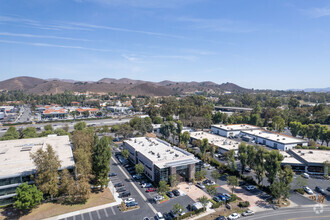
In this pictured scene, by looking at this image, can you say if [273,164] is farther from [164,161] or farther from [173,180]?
[164,161]

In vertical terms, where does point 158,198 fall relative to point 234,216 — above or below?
above

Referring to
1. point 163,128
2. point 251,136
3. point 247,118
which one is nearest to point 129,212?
point 163,128

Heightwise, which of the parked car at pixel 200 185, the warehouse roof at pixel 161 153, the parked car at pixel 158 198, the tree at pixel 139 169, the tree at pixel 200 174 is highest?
the warehouse roof at pixel 161 153

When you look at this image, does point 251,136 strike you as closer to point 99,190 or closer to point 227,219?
point 227,219

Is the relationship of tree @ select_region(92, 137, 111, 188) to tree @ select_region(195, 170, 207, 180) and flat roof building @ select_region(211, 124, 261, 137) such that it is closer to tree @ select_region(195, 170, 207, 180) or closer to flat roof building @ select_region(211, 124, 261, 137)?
tree @ select_region(195, 170, 207, 180)

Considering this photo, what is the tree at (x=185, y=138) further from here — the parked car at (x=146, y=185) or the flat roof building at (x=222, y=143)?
the parked car at (x=146, y=185)

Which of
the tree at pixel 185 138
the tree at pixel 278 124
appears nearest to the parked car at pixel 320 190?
the tree at pixel 185 138

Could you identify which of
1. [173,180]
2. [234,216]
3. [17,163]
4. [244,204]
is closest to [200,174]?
[173,180]
